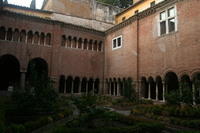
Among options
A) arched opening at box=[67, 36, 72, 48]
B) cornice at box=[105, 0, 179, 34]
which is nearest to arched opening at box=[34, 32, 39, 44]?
arched opening at box=[67, 36, 72, 48]

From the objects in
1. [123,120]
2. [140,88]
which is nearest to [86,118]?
[123,120]

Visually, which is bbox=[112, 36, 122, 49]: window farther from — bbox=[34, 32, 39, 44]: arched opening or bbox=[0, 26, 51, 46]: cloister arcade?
bbox=[34, 32, 39, 44]: arched opening

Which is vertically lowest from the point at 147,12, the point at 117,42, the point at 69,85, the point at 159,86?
the point at 69,85

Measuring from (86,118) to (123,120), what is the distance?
104 inches

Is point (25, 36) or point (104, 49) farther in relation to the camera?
point (104, 49)

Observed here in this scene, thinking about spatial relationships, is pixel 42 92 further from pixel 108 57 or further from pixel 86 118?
pixel 108 57

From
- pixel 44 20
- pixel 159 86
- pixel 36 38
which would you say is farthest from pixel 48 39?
pixel 159 86

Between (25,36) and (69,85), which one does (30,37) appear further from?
(69,85)

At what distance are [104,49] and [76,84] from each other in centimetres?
637

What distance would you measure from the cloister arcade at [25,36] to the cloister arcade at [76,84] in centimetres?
487

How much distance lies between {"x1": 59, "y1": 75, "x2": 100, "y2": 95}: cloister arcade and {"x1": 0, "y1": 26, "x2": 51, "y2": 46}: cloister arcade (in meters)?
4.87

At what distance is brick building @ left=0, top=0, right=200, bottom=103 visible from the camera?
15.5 meters

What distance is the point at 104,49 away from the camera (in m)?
26.5

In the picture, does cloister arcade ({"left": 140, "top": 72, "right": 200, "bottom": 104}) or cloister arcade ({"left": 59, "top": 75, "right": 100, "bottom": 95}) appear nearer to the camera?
cloister arcade ({"left": 140, "top": 72, "right": 200, "bottom": 104})
